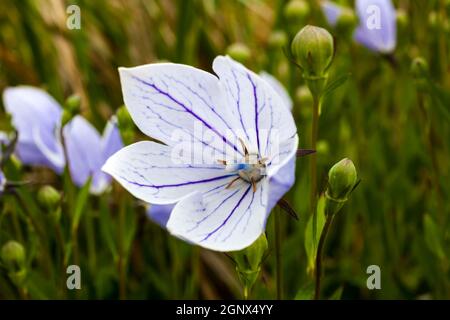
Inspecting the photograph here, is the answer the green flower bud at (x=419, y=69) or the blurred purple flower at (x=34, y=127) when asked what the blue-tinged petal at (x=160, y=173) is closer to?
the green flower bud at (x=419, y=69)

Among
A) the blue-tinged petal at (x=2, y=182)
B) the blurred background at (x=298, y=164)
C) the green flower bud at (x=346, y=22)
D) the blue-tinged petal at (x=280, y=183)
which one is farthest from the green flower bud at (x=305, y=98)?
the blue-tinged petal at (x=280, y=183)

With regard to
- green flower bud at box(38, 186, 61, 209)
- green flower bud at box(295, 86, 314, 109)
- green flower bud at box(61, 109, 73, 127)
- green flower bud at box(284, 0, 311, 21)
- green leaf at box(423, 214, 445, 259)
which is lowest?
green leaf at box(423, 214, 445, 259)

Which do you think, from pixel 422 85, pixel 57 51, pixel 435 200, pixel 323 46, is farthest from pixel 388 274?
pixel 57 51

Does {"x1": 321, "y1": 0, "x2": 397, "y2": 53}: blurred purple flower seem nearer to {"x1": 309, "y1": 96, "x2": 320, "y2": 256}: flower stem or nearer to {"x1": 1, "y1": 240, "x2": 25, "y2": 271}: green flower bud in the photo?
{"x1": 309, "y1": 96, "x2": 320, "y2": 256}: flower stem

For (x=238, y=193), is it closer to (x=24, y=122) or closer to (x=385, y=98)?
(x=24, y=122)

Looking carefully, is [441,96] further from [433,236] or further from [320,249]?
[320,249]

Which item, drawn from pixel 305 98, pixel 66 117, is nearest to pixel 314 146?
pixel 66 117

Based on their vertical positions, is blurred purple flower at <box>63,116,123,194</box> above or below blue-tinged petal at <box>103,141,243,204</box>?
above

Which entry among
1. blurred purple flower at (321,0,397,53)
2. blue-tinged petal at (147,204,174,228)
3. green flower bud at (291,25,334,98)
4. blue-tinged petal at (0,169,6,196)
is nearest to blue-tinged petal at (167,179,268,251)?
green flower bud at (291,25,334,98)
